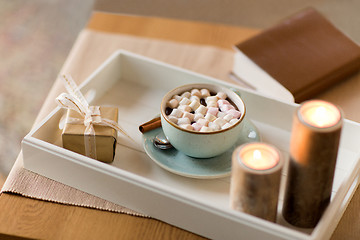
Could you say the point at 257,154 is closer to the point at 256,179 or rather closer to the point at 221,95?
the point at 256,179

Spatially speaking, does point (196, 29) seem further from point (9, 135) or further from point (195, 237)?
point (9, 135)

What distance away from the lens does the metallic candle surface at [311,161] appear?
790 mm

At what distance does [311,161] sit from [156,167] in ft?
1.11

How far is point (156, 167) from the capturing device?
1.04 meters

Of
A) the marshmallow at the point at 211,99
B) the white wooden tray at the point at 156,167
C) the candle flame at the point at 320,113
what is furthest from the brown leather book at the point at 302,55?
the candle flame at the point at 320,113

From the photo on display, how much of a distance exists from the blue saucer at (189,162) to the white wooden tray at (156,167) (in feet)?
0.06

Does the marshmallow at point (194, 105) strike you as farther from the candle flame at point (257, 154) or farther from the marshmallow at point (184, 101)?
the candle flame at point (257, 154)

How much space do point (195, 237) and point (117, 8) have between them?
6.48 feet

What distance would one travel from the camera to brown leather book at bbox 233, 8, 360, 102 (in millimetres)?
1248

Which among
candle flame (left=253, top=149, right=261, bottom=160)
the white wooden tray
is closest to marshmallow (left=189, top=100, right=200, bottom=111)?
the white wooden tray

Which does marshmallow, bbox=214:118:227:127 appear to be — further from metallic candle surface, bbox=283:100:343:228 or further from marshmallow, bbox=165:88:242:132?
metallic candle surface, bbox=283:100:343:228

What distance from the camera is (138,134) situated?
1127 millimetres

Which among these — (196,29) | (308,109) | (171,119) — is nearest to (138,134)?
(171,119)

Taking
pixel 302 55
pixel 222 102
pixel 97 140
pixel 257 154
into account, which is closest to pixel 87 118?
pixel 97 140
